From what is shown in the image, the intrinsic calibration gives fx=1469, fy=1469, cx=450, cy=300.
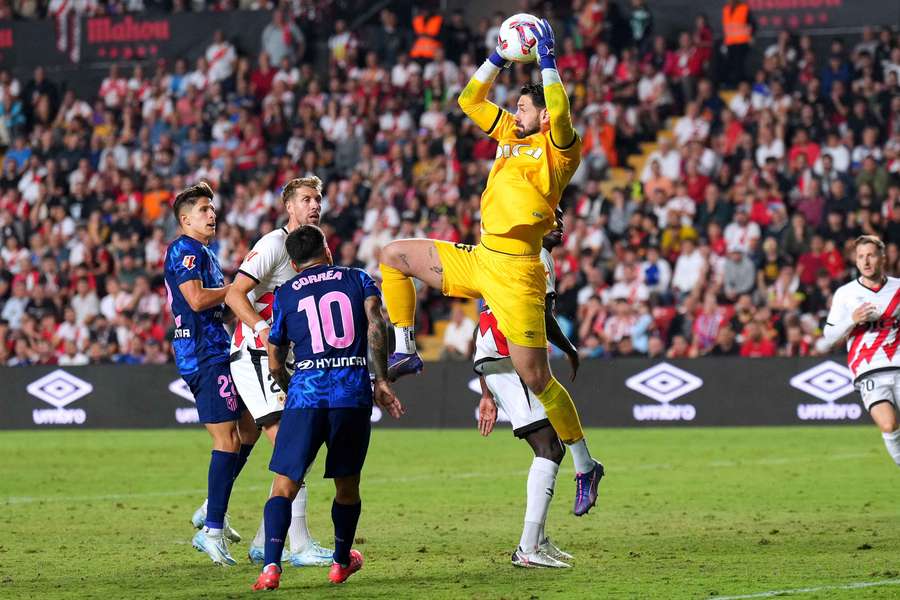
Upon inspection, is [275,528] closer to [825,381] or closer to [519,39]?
[519,39]

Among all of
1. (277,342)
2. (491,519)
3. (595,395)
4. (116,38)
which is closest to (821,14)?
(595,395)

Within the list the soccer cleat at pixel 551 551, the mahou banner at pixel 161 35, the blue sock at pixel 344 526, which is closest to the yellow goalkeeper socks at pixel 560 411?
the soccer cleat at pixel 551 551

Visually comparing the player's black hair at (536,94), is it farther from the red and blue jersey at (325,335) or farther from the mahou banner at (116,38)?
the mahou banner at (116,38)

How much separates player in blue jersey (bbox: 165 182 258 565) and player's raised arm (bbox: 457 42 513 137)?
1.86m

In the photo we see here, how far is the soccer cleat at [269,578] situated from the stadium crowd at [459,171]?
13559 mm

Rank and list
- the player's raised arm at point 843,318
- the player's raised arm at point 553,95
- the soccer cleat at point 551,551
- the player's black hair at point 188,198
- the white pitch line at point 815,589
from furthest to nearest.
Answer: the player's raised arm at point 843,318
the player's black hair at point 188,198
the soccer cleat at point 551,551
the player's raised arm at point 553,95
the white pitch line at point 815,589

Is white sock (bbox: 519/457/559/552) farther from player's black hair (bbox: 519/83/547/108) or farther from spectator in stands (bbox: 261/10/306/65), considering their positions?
spectator in stands (bbox: 261/10/306/65)

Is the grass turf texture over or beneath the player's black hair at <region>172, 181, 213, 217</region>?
beneath

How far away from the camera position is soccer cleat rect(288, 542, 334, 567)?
30.5ft

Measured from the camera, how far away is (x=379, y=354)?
8.17 m

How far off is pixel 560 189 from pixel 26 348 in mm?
18000

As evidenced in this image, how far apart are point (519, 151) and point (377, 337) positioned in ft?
5.51

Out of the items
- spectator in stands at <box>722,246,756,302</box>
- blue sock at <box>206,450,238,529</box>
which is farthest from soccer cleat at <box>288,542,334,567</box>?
spectator in stands at <box>722,246,756,302</box>

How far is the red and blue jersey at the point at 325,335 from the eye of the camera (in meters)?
8.13
